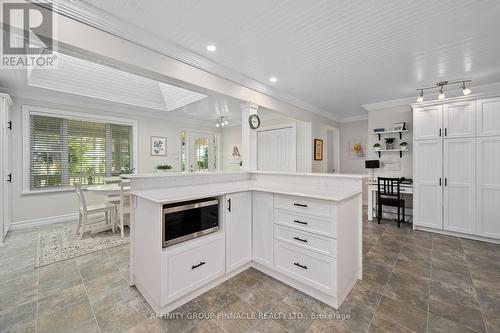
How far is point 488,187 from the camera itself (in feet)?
10.9

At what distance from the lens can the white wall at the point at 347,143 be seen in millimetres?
5758

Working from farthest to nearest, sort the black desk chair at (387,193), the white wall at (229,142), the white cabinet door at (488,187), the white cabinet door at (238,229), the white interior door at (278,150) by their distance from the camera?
the white wall at (229,142) → the white interior door at (278,150) → the black desk chair at (387,193) → the white cabinet door at (488,187) → the white cabinet door at (238,229)

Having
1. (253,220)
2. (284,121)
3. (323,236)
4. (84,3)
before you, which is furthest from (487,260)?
(84,3)

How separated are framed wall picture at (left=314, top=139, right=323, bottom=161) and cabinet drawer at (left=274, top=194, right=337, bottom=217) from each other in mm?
3283

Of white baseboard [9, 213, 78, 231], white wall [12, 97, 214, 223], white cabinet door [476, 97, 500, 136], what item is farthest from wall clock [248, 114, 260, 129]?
white baseboard [9, 213, 78, 231]

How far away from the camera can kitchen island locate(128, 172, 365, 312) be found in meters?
1.78

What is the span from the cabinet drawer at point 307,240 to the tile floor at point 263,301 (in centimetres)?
48

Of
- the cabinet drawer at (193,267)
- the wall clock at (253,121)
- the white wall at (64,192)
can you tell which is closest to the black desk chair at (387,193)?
the wall clock at (253,121)

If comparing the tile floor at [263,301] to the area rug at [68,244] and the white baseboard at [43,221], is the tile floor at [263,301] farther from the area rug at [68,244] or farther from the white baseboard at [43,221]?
the white baseboard at [43,221]

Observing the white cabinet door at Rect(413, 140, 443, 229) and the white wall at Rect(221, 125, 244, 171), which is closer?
the white cabinet door at Rect(413, 140, 443, 229)

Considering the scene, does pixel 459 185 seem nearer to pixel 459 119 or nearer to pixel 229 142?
pixel 459 119

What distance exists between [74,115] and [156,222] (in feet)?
14.0

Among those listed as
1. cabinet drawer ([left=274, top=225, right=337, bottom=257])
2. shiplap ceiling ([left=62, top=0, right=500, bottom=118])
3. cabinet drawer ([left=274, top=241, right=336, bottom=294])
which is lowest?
cabinet drawer ([left=274, top=241, right=336, bottom=294])

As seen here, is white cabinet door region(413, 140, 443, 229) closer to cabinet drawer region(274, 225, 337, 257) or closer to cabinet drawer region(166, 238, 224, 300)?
cabinet drawer region(274, 225, 337, 257)
